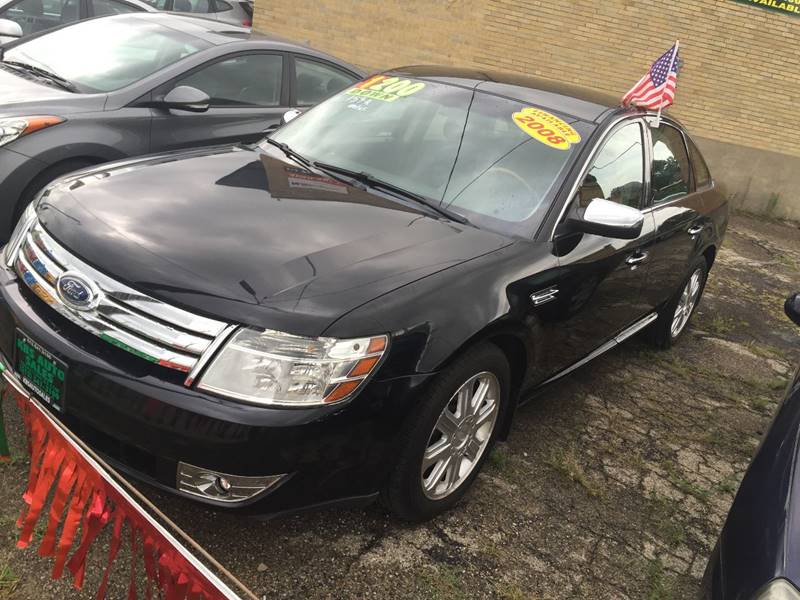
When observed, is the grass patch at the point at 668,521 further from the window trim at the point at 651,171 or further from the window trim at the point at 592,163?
the window trim at the point at 651,171

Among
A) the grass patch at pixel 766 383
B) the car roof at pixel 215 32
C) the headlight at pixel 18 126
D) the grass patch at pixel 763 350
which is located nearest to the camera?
the headlight at pixel 18 126

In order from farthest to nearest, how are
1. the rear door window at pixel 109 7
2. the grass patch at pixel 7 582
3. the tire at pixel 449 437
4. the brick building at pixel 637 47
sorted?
the brick building at pixel 637 47
the rear door window at pixel 109 7
the tire at pixel 449 437
the grass patch at pixel 7 582

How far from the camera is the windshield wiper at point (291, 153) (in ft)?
11.3

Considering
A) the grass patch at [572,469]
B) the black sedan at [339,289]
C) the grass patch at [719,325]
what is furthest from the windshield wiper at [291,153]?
the grass patch at [719,325]

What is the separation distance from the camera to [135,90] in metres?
4.61

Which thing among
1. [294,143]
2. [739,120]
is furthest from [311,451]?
[739,120]

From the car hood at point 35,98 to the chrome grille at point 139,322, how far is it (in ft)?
6.94

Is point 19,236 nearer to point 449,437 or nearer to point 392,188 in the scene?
point 392,188

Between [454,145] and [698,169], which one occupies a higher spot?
[454,145]

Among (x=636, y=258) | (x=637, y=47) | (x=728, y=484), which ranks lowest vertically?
(x=728, y=484)

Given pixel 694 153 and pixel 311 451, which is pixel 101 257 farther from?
pixel 694 153

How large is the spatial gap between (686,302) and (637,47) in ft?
25.1

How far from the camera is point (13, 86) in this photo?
4.44m

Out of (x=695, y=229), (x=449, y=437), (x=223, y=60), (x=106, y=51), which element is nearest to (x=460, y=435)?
(x=449, y=437)
